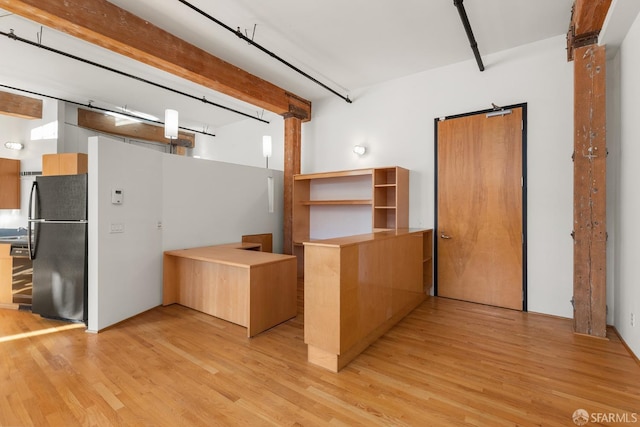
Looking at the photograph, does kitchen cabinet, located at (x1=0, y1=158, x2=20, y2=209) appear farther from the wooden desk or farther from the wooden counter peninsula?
the wooden counter peninsula

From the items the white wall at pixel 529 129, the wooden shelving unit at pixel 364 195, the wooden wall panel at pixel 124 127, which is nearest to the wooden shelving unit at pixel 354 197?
the wooden shelving unit at pixel 364 195

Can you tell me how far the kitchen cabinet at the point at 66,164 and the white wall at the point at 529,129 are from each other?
415 cm

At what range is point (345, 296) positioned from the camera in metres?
2.42

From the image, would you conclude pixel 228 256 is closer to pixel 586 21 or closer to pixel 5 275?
pixel 5 275

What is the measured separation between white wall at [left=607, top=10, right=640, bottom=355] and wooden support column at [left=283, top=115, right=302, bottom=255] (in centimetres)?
433

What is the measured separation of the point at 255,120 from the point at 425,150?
4.14 m

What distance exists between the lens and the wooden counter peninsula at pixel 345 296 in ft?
7.82

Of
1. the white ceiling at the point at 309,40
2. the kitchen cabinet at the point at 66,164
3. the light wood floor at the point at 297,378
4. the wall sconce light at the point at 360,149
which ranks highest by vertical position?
the white ceiling at the point at 309,40

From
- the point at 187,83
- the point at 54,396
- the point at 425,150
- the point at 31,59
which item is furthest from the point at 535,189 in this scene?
the point at 31,59

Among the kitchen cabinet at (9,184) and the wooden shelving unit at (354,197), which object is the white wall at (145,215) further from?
the kitchen cabinet at (9,184)

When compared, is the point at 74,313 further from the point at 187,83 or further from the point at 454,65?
the point at 454,65

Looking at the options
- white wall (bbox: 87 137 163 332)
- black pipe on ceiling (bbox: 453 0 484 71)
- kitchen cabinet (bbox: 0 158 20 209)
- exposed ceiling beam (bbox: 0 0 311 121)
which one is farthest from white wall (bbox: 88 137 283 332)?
kitchen cabinet (bbox: 0 158 20 209)

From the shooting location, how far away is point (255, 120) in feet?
23.1

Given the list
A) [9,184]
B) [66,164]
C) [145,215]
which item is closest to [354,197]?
[145,215]
